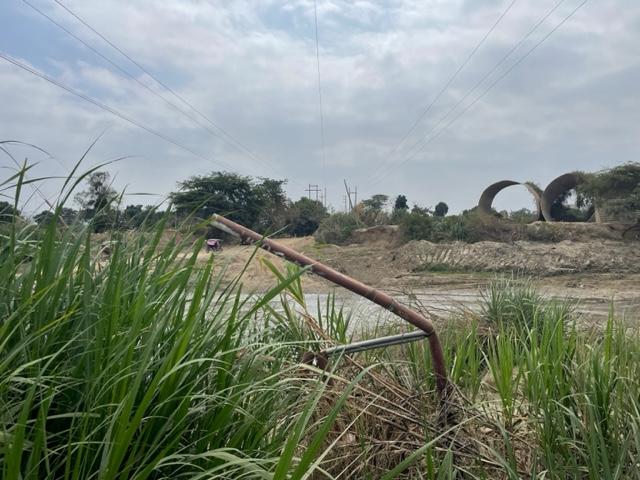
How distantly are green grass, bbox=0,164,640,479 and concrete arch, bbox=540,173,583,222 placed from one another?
55.4 metres

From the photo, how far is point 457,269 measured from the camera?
33.3 meters

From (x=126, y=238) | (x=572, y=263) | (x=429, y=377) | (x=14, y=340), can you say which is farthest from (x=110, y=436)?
(x=572, y=263)

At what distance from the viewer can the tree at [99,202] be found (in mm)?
2318

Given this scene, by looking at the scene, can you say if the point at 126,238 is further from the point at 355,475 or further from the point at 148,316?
the point at 355,475

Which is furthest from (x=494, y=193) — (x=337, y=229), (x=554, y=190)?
(x=337, y=229)

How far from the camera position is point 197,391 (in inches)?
76.7

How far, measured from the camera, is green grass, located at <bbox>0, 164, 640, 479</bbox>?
1593 millimetres

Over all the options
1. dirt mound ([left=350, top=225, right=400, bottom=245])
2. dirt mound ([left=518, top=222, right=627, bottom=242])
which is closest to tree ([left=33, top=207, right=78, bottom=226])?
dirt mound ([left=518, top=222, right=627, bottom=242])

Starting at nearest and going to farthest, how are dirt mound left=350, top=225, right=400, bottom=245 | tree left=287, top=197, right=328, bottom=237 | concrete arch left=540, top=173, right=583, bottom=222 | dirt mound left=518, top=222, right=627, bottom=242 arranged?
dirt mound left=518, top=222, right=627, bottom=242
dirt mound left=350, top=225, right=400, bottom=245
concrete arch left=540, top=173, right=583, bottom=222
tree left=287, top=197, right=328, bottom=237

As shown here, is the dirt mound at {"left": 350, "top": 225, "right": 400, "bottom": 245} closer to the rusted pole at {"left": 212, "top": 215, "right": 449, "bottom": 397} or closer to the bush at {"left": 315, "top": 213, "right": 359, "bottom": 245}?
the bush at {"left": 315, "top": 213, "right": 359, "bottom": 245}

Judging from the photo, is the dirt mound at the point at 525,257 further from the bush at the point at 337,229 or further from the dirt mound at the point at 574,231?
the bush at the point at 337,229

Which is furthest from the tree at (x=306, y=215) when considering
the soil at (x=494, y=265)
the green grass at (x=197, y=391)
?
the green grass at (x=197, y=391)

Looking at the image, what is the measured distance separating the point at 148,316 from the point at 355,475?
1.36 metres

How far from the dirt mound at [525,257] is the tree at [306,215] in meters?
26.5
